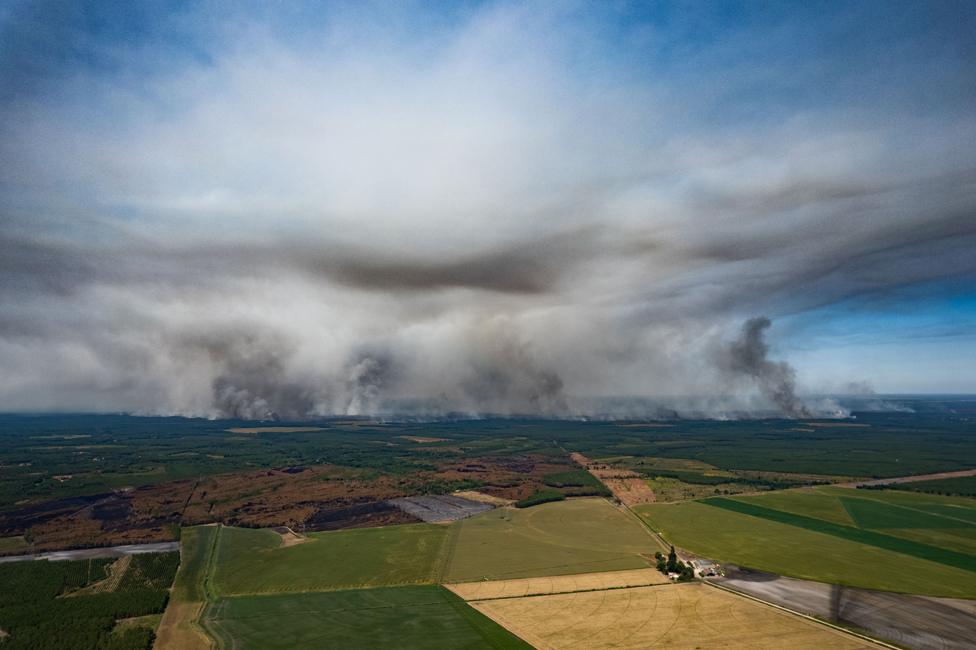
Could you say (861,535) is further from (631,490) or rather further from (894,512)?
(631,490)

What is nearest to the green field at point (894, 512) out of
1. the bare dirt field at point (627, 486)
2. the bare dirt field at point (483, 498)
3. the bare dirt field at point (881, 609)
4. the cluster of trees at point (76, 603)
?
the bare dirt field at point (627, 486)

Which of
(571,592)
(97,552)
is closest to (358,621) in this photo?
(571,592)

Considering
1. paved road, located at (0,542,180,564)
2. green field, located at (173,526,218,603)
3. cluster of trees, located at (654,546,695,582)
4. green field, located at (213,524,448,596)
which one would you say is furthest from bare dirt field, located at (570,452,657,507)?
paved road, located at (0,542,180,564)

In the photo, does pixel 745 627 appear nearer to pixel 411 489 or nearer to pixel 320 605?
pixel 320 605

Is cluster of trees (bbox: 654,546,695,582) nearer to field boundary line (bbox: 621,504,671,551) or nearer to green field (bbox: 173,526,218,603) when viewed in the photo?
field boundary line (bbox: 621,504,671,551)

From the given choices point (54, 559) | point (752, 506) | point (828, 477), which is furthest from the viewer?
point (828, 477)

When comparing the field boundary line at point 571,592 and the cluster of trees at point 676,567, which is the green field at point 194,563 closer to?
the field boundary line at point 571,592

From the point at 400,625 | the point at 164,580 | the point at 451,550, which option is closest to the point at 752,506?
the point at 451,550
